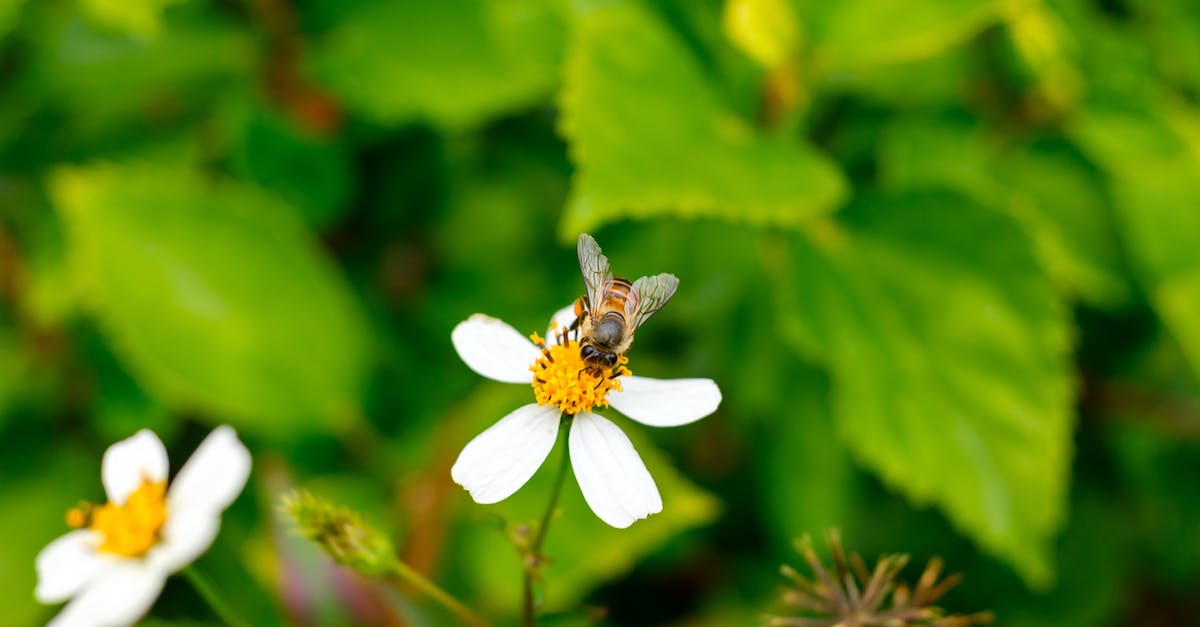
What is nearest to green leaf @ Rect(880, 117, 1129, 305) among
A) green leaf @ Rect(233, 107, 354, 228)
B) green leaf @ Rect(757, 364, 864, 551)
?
green leaf @ Rect(757, 364, 864, 551)

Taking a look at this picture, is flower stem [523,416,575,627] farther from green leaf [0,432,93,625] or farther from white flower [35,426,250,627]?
green leaf [0,432,93,625]

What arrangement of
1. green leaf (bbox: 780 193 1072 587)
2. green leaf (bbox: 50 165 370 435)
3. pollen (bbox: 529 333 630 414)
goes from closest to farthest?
pollen (bbox: 529 333 630 414), green leaf (bbox: 780 193 1072 587), green leaf (bbox: 50 165 370 435)

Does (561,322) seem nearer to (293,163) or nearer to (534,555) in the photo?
(534,555)

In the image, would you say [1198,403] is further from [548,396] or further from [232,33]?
[232,33]

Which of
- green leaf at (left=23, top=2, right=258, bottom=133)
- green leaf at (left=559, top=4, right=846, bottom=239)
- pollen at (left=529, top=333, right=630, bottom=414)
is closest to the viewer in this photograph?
pollen at (left=529, top=333, right=630, bottom=414)

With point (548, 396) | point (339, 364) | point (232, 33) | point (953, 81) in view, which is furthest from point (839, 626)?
point (232, 33)

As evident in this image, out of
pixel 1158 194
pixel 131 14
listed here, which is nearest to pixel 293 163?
pixel 131 14
